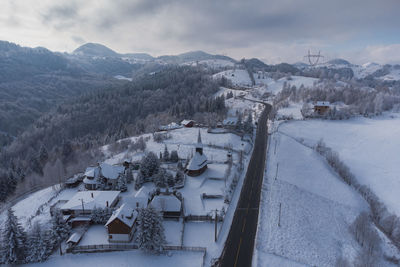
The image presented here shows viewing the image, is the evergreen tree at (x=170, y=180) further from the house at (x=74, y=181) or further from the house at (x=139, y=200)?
the house at (x=74, y=181)

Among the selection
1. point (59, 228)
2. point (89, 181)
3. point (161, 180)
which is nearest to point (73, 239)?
point (59, 228)

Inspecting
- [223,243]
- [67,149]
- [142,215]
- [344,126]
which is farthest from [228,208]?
[344,126]

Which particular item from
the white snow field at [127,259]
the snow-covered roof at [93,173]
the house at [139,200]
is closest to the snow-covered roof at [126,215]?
the house at [139,200]

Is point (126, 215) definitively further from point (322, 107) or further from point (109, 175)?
point (322, 107)

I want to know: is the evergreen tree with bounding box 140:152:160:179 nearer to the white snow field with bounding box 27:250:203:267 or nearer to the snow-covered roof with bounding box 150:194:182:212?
the snow-covered roof with bounding box 150:194:182:212

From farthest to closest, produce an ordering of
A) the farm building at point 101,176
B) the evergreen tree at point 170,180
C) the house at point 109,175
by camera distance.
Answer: the evergreen tree at point 170,180 < the house at point 109,175 < the farm building at point 101,176

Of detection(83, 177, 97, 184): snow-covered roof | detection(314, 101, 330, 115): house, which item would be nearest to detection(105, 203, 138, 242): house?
detection(83, 177, 97, 184): snow-covered roof
